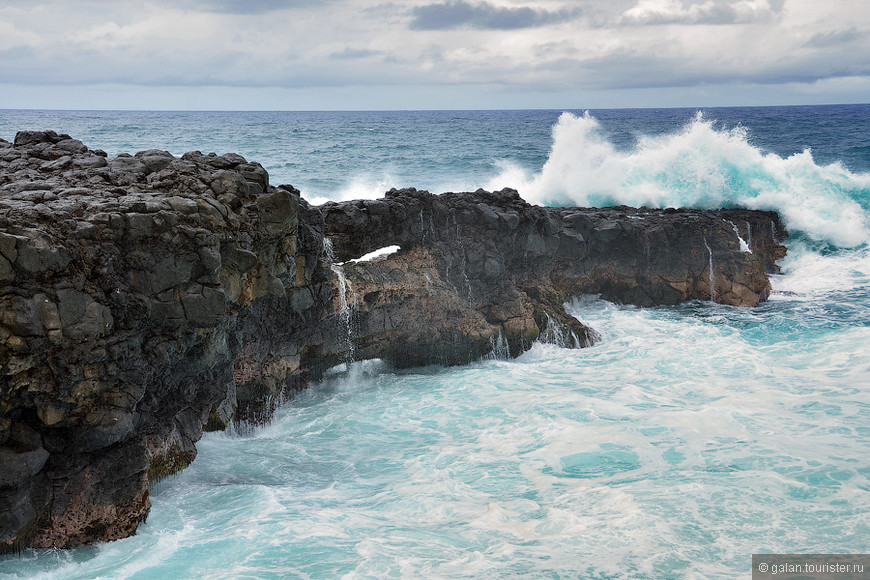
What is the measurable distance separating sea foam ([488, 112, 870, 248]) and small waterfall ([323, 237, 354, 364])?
13.5 metres

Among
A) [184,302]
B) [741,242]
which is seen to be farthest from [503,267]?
[184,302]

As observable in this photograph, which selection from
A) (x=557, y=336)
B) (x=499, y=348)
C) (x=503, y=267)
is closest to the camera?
(x=499, y=348)

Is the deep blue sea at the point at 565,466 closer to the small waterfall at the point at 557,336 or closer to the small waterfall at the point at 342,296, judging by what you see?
the small waterfall at the point at 557,336

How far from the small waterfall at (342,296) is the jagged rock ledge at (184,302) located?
1.8 inches

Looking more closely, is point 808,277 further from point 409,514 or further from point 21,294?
point 21,294

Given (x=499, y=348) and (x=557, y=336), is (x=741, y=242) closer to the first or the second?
(x=557, y=336)

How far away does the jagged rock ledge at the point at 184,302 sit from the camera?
767 cm

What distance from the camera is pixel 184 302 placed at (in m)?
8.53

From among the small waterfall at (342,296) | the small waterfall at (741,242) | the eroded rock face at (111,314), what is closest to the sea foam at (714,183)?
the small waterfall at (741,242)

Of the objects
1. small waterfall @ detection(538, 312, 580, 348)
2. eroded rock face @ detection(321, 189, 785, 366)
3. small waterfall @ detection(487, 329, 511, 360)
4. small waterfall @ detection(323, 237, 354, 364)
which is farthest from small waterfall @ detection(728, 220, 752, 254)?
small waterfall @ detection(323, 237, 354, 364)

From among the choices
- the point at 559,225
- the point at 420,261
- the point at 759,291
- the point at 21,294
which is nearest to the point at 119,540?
the point at 21,294

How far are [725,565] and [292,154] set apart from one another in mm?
41826

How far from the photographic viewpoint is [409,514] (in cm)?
902

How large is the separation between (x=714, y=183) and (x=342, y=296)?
611 inches
